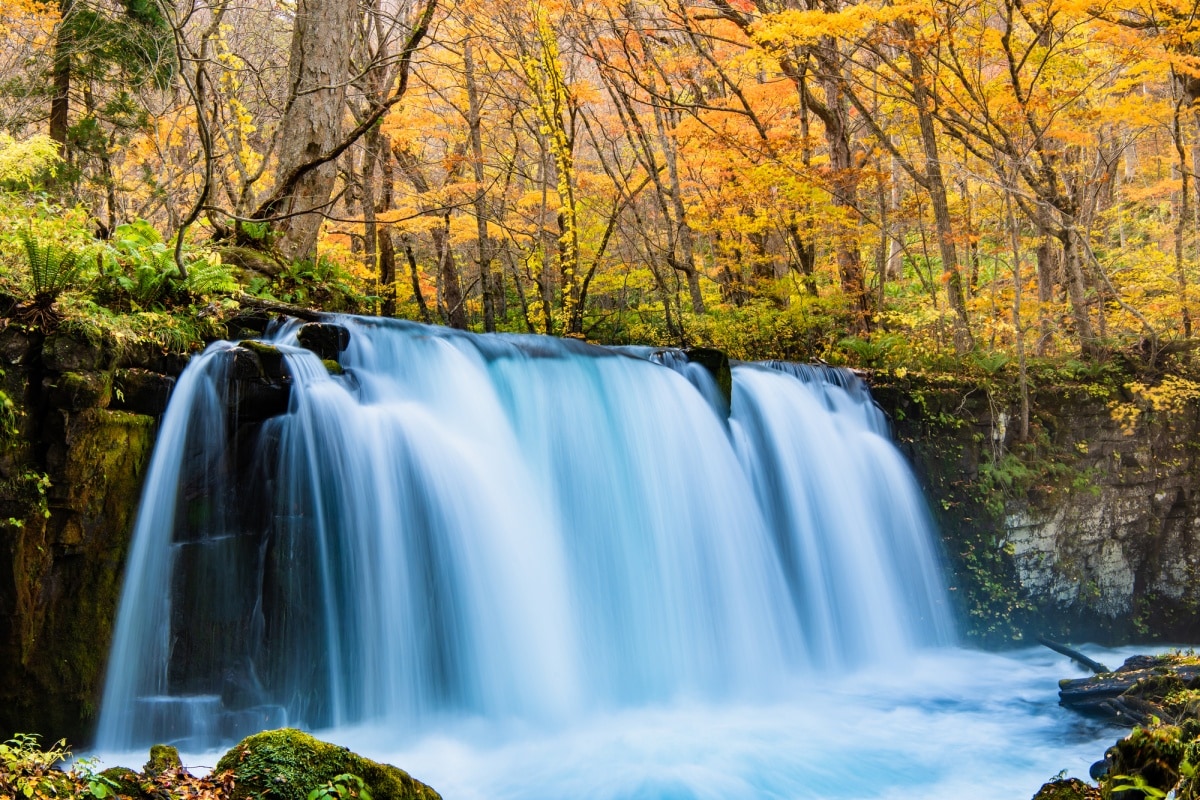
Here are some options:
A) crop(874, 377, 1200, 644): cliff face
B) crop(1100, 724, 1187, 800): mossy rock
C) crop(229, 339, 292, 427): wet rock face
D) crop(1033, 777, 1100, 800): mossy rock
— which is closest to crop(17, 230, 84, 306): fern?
crop(229, 339, 292, 427): wet rock face

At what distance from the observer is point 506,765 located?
5645mm

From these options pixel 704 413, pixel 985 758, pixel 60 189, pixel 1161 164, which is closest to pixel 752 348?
pixel 704 413

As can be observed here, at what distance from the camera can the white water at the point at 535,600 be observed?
5.64 m

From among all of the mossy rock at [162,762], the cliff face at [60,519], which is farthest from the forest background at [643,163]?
the mossy rock at [162,762]

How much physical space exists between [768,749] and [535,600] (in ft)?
7.18

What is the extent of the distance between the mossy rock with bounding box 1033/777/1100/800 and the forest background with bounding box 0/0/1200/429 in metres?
6.04

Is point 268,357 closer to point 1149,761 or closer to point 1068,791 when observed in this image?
point 1068,791

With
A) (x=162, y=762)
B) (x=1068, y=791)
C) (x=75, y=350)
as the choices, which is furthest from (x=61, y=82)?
(x=1068, y=791)

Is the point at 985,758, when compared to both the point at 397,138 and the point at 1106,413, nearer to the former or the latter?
the point at 1106,413

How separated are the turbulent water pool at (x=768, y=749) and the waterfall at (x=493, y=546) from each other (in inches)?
10.9

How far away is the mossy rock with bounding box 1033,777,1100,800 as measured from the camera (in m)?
3.55

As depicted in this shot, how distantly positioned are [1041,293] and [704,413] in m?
9.71

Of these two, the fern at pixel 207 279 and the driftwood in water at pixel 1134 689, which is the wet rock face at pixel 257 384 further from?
the driftwood in water at pixel 1134 689

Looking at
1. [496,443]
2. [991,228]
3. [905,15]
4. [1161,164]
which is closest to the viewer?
[496,443]
